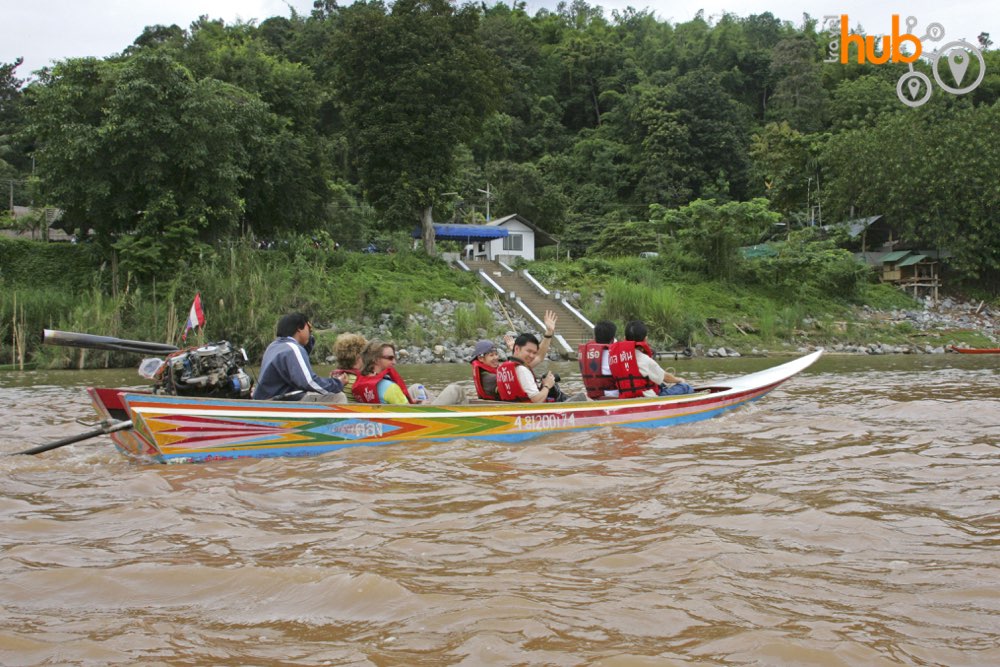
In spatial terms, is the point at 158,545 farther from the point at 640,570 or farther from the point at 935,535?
the point at 935,535

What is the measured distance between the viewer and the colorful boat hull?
22.3 feet

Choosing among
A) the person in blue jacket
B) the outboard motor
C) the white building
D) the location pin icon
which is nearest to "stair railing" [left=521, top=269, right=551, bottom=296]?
the white building

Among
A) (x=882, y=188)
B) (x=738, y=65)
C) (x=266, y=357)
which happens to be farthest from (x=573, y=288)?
(x=738, y=65)

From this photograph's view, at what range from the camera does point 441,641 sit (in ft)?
10.0

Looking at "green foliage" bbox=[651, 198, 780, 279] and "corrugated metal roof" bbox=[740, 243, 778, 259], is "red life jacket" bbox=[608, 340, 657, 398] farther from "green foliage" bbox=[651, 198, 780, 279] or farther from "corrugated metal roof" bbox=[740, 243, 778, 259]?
"corrugated metal roof" bbox=[740, 243, 778, 259]

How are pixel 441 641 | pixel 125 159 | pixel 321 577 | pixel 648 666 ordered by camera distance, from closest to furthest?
1. pixel 648 666
2. pixel 441 641
3. pixel 321 577
4. pixel 125 159

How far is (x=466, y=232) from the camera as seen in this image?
38.6m

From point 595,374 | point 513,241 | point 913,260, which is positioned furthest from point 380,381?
point 913,260

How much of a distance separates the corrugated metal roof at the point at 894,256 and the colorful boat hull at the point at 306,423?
106 ft

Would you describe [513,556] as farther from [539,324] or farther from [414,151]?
[414,151]

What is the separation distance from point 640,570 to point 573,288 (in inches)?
1110

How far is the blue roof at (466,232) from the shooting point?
38.8m

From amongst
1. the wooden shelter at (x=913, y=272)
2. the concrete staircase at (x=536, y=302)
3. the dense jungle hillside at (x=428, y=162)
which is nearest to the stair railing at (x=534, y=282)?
the concrete staircase at (x=536, y=302)

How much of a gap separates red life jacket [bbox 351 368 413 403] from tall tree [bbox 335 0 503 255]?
2363 cm
